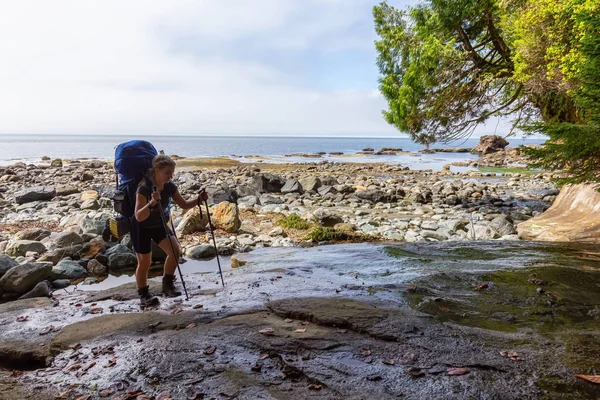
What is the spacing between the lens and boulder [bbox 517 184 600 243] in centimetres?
903

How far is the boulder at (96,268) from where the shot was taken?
338 inches

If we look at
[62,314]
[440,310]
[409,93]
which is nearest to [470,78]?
[409,93]

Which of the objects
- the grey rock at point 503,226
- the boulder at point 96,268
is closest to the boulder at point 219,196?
the boulder at point 96,268

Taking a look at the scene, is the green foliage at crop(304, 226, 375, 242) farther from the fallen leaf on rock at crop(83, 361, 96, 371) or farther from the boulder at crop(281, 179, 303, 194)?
the boulder at crop(281, 179, 303, 194)

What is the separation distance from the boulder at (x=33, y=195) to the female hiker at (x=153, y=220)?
54.8ft

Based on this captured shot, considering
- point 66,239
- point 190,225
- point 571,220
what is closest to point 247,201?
point 190,225

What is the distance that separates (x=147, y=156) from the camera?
19.0 ft

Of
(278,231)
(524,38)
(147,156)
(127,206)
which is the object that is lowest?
(278,231)

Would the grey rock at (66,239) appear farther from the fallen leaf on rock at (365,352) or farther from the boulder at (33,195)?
the boulder at (33,195)

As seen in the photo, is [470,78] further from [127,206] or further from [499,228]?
[127,206]

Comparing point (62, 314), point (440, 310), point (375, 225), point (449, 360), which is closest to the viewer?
point (449, 360)

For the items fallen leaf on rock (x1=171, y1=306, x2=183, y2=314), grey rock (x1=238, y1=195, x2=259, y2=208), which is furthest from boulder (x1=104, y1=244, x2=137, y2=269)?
grey rock (x1=238, y1=195, x2=259, y2=208)

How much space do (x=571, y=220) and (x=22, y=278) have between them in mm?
12591

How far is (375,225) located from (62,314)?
974 cm
